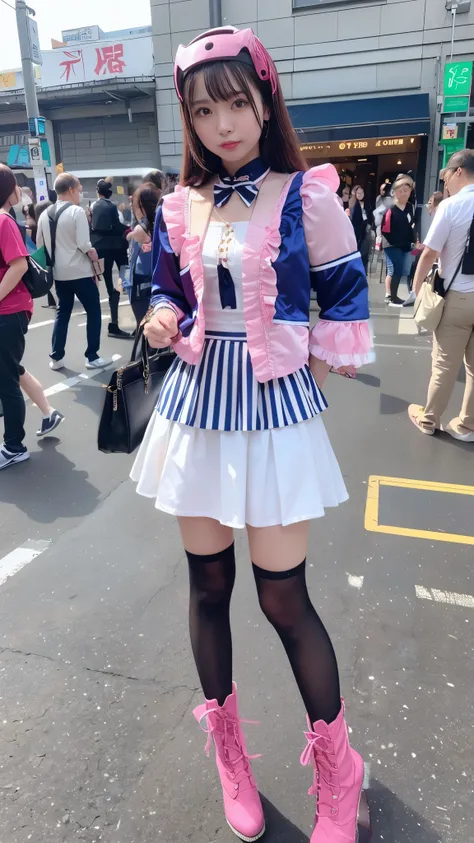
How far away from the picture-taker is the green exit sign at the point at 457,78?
13203 mm

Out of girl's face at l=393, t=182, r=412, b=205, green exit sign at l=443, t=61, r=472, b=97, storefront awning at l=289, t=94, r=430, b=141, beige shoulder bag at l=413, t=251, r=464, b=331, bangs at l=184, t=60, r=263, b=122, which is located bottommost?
beige shoulder bag at l=413, t=251, r=464, b=331

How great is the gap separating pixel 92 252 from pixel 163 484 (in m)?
4.99

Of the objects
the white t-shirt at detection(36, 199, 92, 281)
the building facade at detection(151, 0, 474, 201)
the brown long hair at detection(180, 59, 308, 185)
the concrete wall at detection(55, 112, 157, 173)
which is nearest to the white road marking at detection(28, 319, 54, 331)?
the white t-shirt at detection(36, 199, 92, 281)

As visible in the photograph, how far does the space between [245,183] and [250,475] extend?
74 cm

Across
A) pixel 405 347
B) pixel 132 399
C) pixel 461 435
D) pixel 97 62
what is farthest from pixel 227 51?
pixel 97 62

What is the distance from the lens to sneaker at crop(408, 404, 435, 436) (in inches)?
174

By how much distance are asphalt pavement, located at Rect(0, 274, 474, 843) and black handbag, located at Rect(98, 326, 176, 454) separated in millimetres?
954

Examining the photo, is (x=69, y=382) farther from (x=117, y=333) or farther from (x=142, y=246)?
(x=117, y=333)

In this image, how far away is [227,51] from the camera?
53.3 inches

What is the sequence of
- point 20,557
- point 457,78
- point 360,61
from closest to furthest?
point 20,557
point 457,78
point 360,61

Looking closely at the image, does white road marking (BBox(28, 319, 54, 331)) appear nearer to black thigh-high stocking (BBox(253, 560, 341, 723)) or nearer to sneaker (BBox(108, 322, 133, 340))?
sneaker (BBox(108, 322, 133, 340))

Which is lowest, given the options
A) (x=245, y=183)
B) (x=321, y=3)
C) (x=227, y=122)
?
(x=245, y=183)

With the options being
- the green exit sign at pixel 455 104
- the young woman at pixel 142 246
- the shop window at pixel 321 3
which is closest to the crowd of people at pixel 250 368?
the young woman at pixel 142 246

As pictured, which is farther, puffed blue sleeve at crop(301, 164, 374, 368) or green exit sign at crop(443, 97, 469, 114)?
green exit sign at crop(443, 97, 469, 114)
